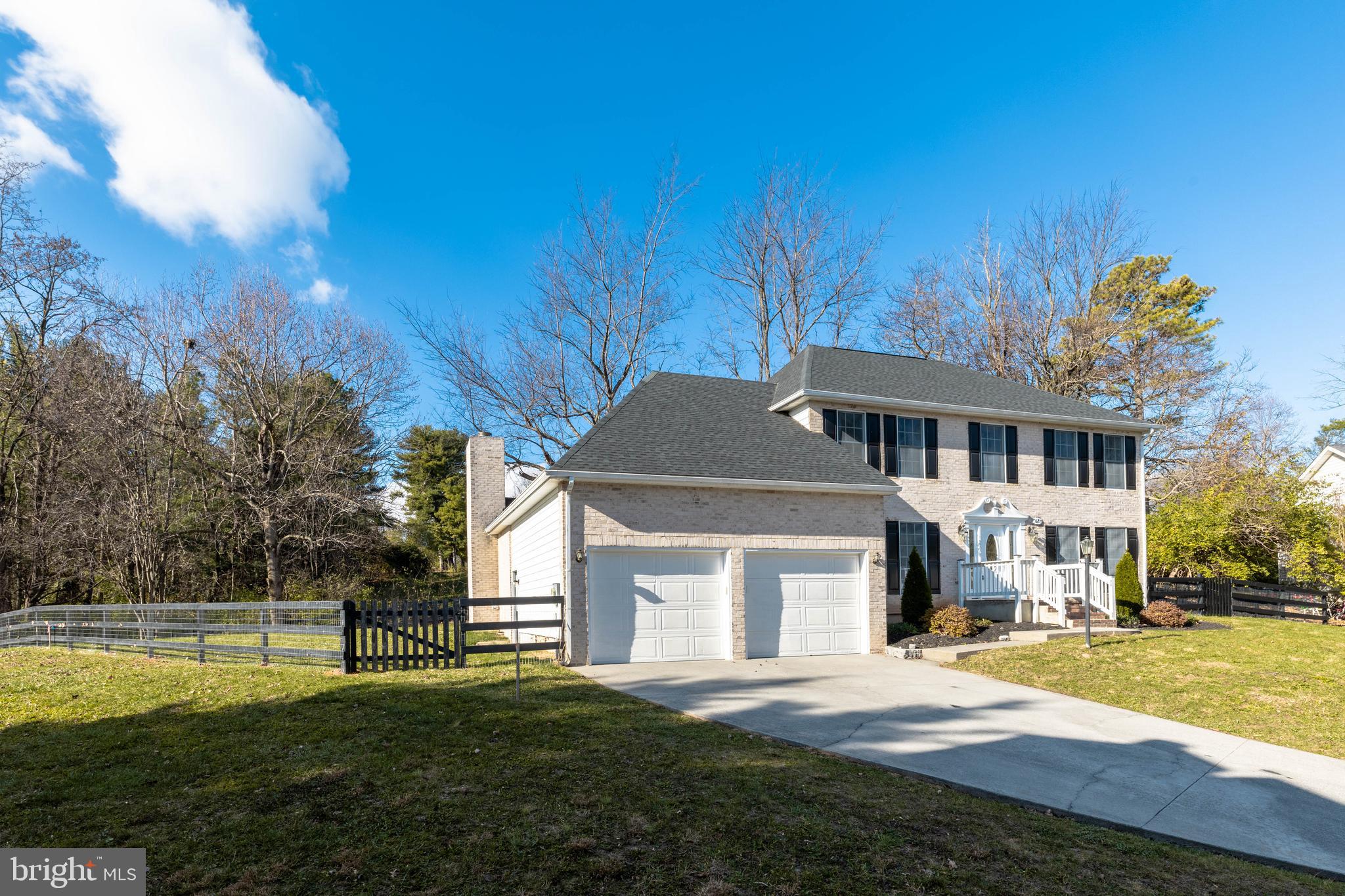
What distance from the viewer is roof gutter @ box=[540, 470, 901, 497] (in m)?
13.0

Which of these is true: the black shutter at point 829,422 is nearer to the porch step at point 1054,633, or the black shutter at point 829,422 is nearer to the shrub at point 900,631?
the shrub at point 900,631

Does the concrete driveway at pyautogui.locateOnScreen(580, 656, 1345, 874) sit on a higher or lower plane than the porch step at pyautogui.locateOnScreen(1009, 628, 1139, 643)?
higher

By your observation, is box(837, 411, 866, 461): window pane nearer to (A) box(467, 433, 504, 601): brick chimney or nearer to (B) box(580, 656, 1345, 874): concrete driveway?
(B) box(580, 656, 1345, 874): concrete driveway

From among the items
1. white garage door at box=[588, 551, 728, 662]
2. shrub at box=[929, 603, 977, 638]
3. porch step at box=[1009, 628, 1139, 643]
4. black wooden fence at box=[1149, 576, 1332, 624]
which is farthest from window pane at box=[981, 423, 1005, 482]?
white garage door at box=[588, 551, 728, 662]

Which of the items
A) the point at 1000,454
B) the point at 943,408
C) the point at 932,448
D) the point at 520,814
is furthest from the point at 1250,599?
the point at 520,814

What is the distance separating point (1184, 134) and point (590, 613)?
1766 cm

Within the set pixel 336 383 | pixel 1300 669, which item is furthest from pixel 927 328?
pixel 336 383

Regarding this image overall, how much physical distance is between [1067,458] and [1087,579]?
643cm

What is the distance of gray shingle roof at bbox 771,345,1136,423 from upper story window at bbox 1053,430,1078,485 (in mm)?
685

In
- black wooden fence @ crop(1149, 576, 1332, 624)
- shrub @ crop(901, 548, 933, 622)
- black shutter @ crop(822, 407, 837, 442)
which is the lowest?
black wooden fence @ crop(1149, 576, 1332, 624)

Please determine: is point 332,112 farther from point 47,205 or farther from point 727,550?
point 727,550

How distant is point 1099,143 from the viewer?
19.3 m

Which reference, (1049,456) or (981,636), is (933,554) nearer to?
(981,636)

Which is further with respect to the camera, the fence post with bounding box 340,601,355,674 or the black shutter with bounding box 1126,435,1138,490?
the black shutter with bounding box 1126,435,1138,490
